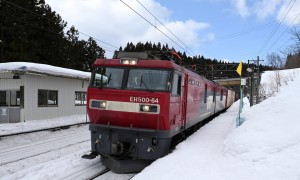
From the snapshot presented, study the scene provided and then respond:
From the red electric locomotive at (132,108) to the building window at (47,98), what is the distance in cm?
1443

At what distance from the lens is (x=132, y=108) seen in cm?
929

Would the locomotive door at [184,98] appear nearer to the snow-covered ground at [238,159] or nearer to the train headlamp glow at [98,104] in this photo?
the snow-covered ground at [238,159]

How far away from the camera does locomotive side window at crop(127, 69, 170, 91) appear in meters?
9.25

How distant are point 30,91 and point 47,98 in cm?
198

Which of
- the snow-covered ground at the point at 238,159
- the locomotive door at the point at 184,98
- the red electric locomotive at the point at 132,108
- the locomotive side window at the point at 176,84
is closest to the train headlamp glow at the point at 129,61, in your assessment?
the red electric locomotive at the point at 132,108

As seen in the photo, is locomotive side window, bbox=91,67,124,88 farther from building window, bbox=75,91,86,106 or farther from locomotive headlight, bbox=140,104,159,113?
building window, bbox=75,91,86,106

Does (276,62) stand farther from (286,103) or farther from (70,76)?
(286,103)

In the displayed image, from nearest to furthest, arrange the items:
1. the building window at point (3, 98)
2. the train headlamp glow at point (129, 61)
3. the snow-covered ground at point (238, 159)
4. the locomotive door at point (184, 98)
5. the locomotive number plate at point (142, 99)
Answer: the snow-covered ground at point (238, 159)
the locomotive number plate at point (142, 99)
the train headlamp glow at point (129, 61)
the locomotive door at point (184, 98)
the building window at point (3, 98)

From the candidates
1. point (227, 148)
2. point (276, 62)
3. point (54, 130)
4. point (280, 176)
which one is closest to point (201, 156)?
point (227, 148)

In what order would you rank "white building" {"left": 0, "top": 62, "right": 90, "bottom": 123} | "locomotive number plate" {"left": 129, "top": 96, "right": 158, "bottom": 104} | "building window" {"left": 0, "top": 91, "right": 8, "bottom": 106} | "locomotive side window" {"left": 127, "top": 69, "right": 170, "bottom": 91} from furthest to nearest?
"building window" {"left": 0, "top": 91, "right": 8, "bottom": 106}
"white building" {"left": 0, "top": 62, "right": 90, "bottom": 123}
"locomotive side window" {"left": 127, "top": 69, "right": 170, "bottom": 91}
"locomotive number plate" {"left": 129, "top": 96, "right": 158, "bottom": 104}

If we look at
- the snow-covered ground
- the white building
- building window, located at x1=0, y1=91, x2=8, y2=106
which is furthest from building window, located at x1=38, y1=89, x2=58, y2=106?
the snow-covered ground

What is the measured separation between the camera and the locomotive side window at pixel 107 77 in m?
9.58

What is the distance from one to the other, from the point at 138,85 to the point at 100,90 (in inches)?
41.8

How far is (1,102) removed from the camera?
2245cm
